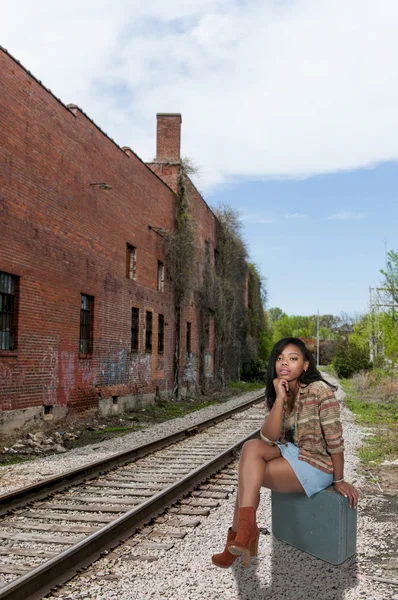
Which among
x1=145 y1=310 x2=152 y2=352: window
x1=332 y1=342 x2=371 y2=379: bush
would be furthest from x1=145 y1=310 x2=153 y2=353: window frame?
x1=332 y1=342 x2=371 y2=379: bush

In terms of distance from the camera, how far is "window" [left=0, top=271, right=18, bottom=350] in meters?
12.4

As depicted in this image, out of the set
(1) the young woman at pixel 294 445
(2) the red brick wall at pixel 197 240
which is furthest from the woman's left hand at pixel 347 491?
(2) the red brick wall at pixel 197 240

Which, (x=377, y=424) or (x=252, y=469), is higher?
(x=252, y=469)

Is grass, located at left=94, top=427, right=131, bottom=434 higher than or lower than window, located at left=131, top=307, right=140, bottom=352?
lower

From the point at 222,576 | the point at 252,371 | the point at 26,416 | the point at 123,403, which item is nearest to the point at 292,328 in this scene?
the point at 252,371

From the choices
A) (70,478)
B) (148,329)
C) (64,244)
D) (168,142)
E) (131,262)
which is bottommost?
(70,478)

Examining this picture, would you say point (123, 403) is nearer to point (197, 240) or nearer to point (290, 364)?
point (197, 240)

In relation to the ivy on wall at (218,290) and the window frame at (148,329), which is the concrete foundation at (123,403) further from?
the ivy on wall at (218,290)

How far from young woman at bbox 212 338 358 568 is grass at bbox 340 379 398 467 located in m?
5.76

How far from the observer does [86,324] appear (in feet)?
54.5

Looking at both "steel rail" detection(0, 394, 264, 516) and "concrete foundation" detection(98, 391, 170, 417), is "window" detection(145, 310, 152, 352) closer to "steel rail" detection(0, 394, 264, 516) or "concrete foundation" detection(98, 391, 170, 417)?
"concrete foundation" detection(98, 391, 170, 417)

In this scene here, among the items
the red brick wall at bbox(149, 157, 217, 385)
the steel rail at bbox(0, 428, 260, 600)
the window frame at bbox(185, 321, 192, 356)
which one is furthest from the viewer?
the window frame at bbox(185, 321, 192, 356)

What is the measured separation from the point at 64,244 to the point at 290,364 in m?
11.6

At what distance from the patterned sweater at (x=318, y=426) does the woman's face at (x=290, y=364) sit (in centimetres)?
11
